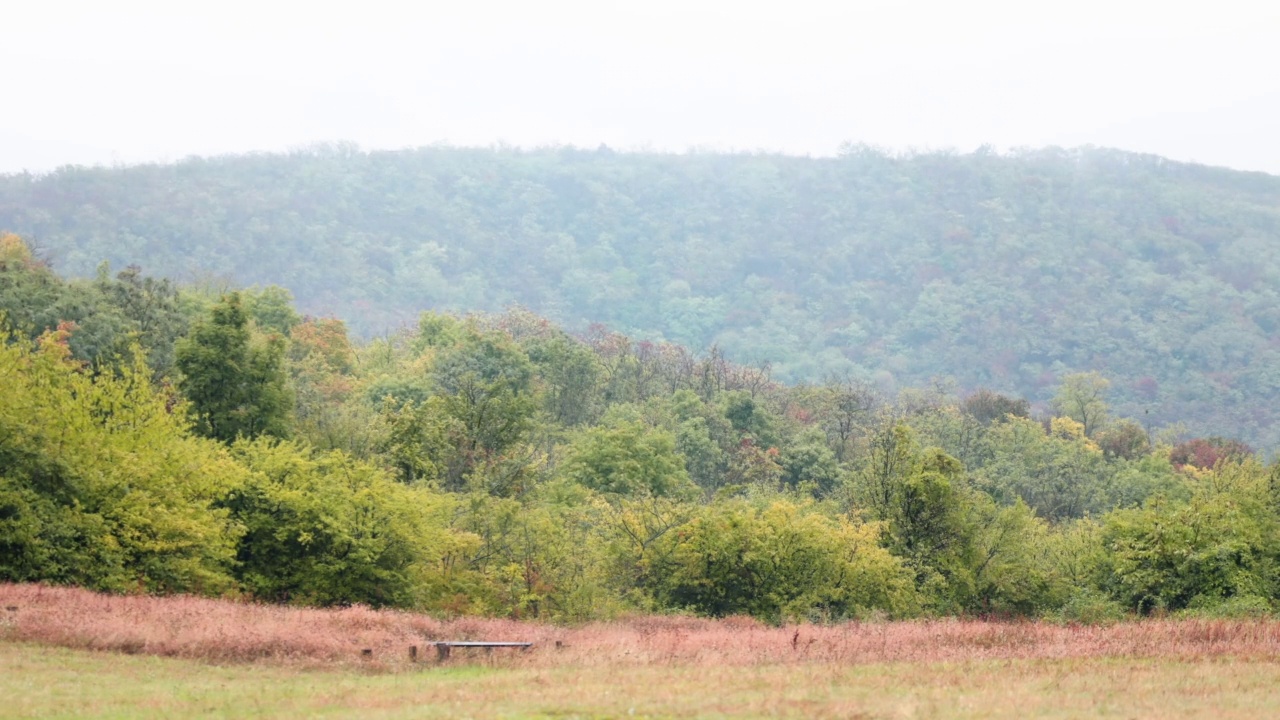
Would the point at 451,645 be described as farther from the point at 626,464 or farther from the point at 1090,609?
the point at 626,464

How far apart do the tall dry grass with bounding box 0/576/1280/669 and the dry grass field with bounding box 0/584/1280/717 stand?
0.07 m

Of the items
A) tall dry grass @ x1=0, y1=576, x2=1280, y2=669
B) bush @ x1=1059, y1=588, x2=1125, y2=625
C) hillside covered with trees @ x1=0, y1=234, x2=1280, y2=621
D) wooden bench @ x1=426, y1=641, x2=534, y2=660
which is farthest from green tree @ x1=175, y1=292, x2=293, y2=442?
bush @ x1=1059, y1=588, x2=1125, y2=625

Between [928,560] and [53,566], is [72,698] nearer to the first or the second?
[53,566]

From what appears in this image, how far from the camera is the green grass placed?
1973 cm

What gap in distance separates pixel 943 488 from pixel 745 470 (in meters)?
37.3

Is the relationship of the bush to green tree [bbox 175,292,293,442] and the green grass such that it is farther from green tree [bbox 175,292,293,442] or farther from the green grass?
green tree [bbox 175,292,293,442]

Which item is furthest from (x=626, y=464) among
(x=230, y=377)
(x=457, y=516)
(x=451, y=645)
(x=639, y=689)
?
(x=639, y=689)

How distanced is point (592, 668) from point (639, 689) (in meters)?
3.87

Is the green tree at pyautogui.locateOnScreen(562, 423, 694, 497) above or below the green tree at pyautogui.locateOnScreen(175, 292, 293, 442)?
below

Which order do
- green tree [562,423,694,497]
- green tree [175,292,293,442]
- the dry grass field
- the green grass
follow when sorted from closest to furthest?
the green grass
the dry grass field
green tree [175,292,293,442]
green tree [562,423,694,497]

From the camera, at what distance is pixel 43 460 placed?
3384 cm

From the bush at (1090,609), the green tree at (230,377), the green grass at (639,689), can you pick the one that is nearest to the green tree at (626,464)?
the green tree at (230,377)

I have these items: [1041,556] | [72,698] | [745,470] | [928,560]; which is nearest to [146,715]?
[72,698]

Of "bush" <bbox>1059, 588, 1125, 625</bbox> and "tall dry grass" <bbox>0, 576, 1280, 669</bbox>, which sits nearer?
"tall dry grass" <bbox>0, 576, 1280, 669</bbox>
